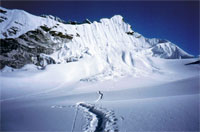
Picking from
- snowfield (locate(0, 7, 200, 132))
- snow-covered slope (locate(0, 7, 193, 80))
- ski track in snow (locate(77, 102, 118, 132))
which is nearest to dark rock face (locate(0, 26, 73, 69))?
snow-covered slope (locate(0, 7, 193, 80))

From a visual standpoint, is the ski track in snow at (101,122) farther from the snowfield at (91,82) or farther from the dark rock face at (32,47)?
the dark rock face at (32,47)

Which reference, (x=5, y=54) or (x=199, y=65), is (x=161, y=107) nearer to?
(x=199, y=65)

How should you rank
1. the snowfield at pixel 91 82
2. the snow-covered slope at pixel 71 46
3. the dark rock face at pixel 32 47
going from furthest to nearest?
1. the dark rock face at pixel 32 47
2. the snow-covered slope at pixel 71 46
3. the snowfield at pixel 91 82

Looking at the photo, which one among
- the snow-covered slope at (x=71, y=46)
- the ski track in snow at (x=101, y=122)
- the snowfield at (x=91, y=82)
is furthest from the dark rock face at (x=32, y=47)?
the ski track in snow at (x=101, y=122)

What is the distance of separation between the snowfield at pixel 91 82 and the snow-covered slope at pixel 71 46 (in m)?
0.09

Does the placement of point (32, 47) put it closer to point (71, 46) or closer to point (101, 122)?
point (71, 46)

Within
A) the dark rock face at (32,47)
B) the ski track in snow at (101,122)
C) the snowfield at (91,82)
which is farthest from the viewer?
the dark rock face at (32,47)

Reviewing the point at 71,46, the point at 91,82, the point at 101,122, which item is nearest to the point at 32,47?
the point at 71,46

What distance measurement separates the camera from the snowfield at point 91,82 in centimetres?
247

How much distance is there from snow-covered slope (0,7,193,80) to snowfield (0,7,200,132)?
9cm

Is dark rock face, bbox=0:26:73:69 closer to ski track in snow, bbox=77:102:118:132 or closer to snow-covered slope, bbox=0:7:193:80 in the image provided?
snow-covered slope, bbox=0:7:193:80

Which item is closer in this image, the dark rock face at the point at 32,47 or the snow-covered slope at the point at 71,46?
the snow-covered slope at the point at 71,46

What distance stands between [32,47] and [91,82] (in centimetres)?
1389

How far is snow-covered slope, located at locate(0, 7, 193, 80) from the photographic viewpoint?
1129 cm
